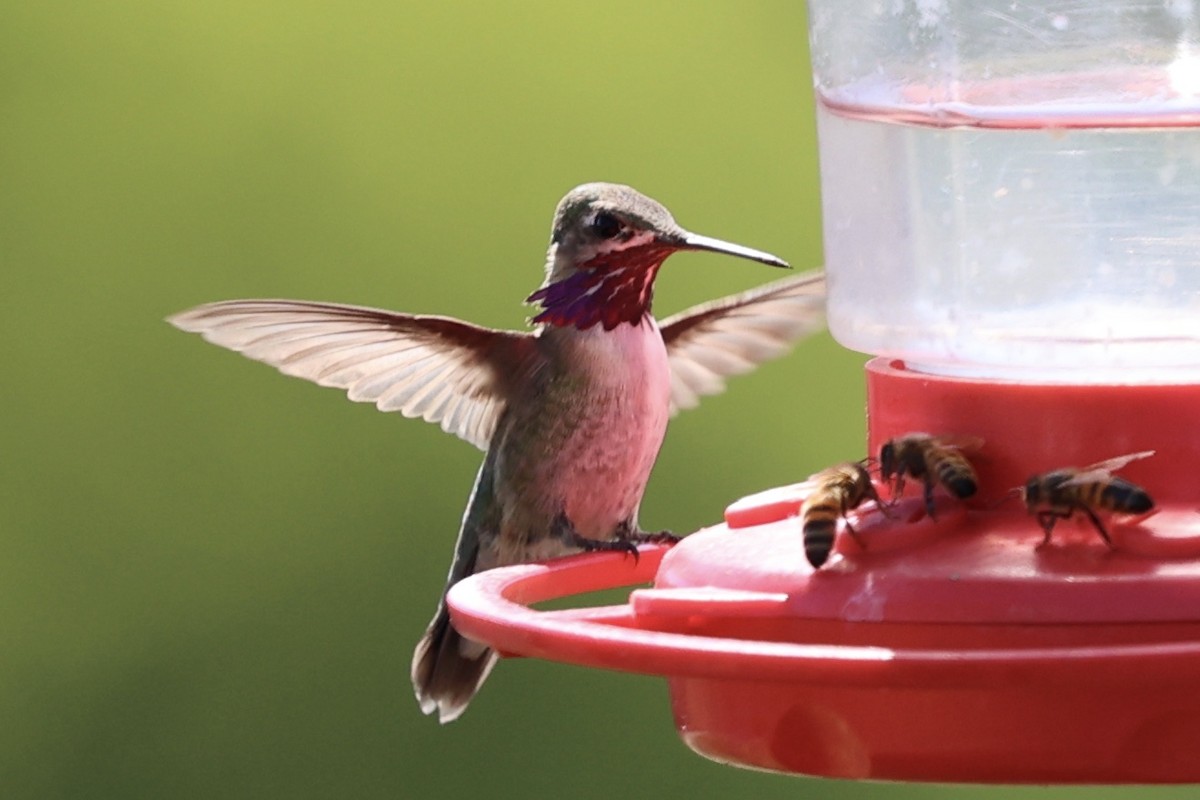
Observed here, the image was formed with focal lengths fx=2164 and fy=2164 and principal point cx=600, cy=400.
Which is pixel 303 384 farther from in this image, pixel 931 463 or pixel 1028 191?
pixel 931 463

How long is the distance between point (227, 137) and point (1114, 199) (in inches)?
186

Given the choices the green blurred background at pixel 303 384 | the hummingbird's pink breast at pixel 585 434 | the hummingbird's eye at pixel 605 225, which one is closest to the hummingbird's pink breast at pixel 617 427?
the hummingbird's pink breast at pixel 585 434

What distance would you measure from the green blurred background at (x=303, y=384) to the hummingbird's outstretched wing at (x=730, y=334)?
2168mm

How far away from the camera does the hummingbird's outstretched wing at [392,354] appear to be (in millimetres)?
3654

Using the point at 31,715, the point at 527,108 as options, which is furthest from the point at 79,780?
the point at 527,108

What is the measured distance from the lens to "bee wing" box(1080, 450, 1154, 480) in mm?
2340

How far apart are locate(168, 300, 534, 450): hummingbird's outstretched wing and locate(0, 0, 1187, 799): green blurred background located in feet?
7.97

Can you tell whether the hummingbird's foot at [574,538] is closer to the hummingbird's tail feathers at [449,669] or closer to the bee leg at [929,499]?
the hummingbird's tail feathers at [449,669]

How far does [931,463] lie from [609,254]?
139cm

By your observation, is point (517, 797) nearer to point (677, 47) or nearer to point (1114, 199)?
point (677, 47)

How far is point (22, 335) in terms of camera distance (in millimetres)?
6879

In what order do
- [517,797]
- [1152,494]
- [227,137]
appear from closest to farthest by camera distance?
[1152,494], [517,797], [227,137]

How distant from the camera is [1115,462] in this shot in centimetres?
237

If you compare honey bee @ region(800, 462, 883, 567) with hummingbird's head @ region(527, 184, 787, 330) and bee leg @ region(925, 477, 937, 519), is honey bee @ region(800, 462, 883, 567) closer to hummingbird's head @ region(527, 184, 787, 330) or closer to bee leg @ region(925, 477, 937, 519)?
bee leg @ region(925, 477, 937, 519)
